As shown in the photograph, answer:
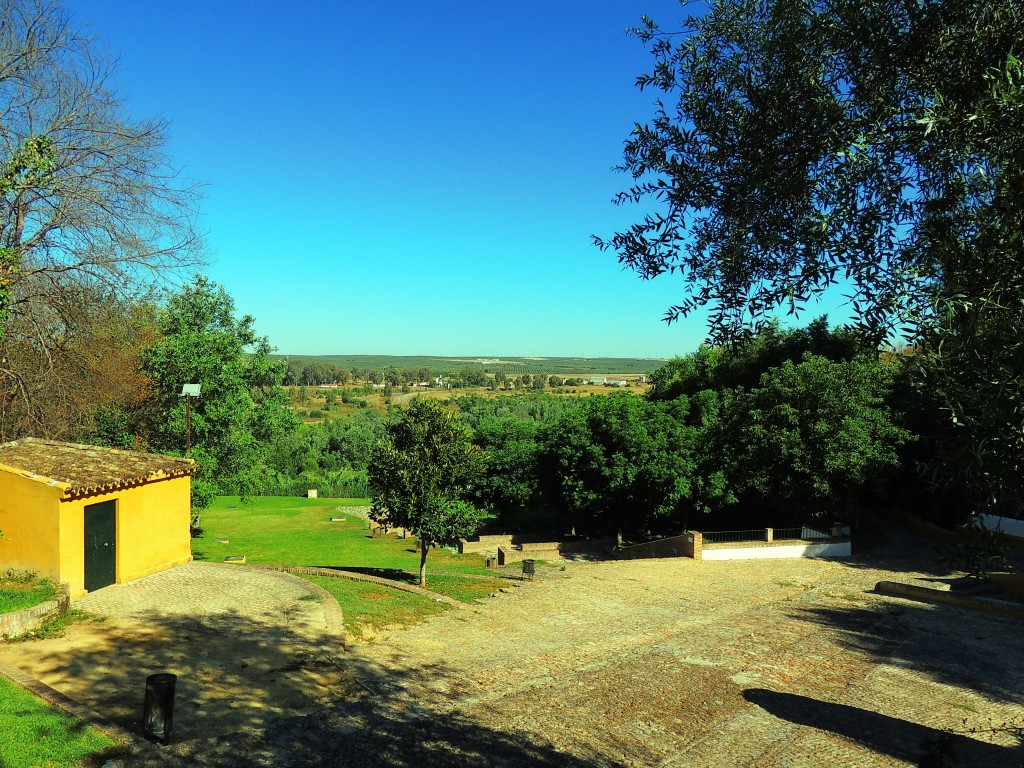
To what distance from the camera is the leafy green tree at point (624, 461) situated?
29.7 meters

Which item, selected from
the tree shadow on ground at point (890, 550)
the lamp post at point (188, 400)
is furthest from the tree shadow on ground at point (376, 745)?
the tree shadow on ground at point (890, 550)

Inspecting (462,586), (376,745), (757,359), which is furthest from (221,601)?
(757,359)

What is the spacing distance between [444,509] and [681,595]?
7.18 meters

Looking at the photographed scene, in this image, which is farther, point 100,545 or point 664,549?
point 664,549

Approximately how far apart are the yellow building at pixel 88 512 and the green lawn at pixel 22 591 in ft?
0.84

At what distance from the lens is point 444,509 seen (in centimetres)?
1769

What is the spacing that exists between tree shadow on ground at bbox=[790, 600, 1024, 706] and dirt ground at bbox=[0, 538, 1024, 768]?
0.06 m

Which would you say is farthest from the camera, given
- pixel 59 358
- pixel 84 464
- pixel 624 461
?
pixel 624 461

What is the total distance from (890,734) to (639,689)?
369 cm

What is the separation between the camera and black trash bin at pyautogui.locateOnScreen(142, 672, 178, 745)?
793cm

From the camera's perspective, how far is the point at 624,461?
30.0 metres

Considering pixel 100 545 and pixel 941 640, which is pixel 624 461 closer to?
pixel 941 640

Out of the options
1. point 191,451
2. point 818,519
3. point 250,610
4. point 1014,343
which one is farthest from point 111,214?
point 818,519

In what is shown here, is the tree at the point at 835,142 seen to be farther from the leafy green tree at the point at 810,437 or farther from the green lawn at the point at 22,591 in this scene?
the leafy green tree at the point at 810,437
